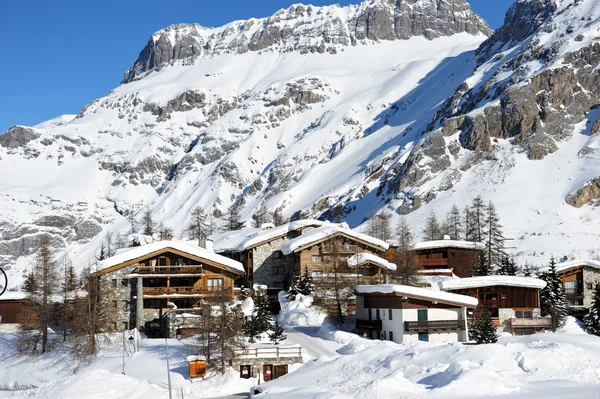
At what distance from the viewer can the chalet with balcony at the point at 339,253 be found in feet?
215

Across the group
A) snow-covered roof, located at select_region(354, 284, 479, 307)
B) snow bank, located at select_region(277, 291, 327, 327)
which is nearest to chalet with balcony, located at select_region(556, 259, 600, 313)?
snow-covered roof, located at select_region(354, 284, 479, 307)

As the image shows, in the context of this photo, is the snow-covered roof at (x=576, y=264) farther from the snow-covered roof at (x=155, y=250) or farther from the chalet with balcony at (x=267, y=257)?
the snow-covered roof at (x=155, y=250)

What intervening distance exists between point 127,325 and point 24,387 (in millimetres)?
12018

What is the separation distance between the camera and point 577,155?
14200 centimetres

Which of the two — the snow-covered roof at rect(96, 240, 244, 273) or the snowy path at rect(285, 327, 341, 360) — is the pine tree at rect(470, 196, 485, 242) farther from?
the snowy path at rect(285, 327, 341, 360)

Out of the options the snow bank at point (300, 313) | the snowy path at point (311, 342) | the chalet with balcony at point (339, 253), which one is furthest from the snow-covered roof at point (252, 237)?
the snowy path at point (311, 342)

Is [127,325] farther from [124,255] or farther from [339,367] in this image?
[339,367]

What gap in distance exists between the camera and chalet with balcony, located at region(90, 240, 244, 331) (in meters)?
58.3

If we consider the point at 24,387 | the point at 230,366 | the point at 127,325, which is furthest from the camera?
the point at 127,325

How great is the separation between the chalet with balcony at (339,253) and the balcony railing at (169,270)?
35.1ft

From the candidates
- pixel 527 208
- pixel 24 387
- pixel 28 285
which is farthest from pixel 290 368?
pixel 527 208

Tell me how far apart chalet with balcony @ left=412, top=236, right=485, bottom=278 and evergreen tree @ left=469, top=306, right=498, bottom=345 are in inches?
1114

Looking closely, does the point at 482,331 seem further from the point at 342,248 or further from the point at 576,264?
the point at 342,248

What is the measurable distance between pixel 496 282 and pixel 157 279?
2902cm
